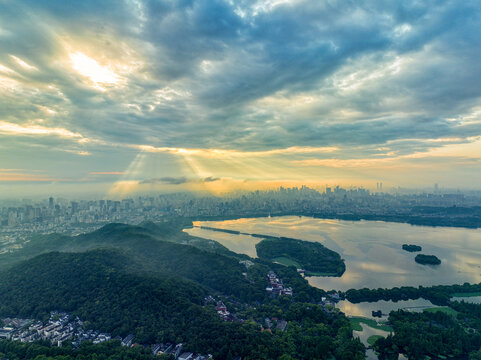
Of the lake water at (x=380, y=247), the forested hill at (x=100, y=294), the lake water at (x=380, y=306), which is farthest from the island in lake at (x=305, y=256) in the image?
the forested hill at (x=100, y=294)

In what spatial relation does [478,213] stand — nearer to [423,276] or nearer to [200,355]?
[423,276]

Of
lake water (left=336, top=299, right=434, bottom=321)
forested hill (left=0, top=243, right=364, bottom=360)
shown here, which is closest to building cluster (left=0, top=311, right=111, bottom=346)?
forested hill (left=0, top=243, right=364, bottom=360)

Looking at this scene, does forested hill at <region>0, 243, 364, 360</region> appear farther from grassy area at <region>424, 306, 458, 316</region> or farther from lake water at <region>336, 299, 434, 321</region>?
grassy area at <region>424, 306, 458, 316</region>

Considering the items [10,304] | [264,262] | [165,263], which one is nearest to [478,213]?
[264,262]

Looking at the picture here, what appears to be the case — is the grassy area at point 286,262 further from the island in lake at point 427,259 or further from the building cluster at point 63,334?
the building cluster at point 63,334

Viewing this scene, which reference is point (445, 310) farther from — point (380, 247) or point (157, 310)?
point (157, 310)
